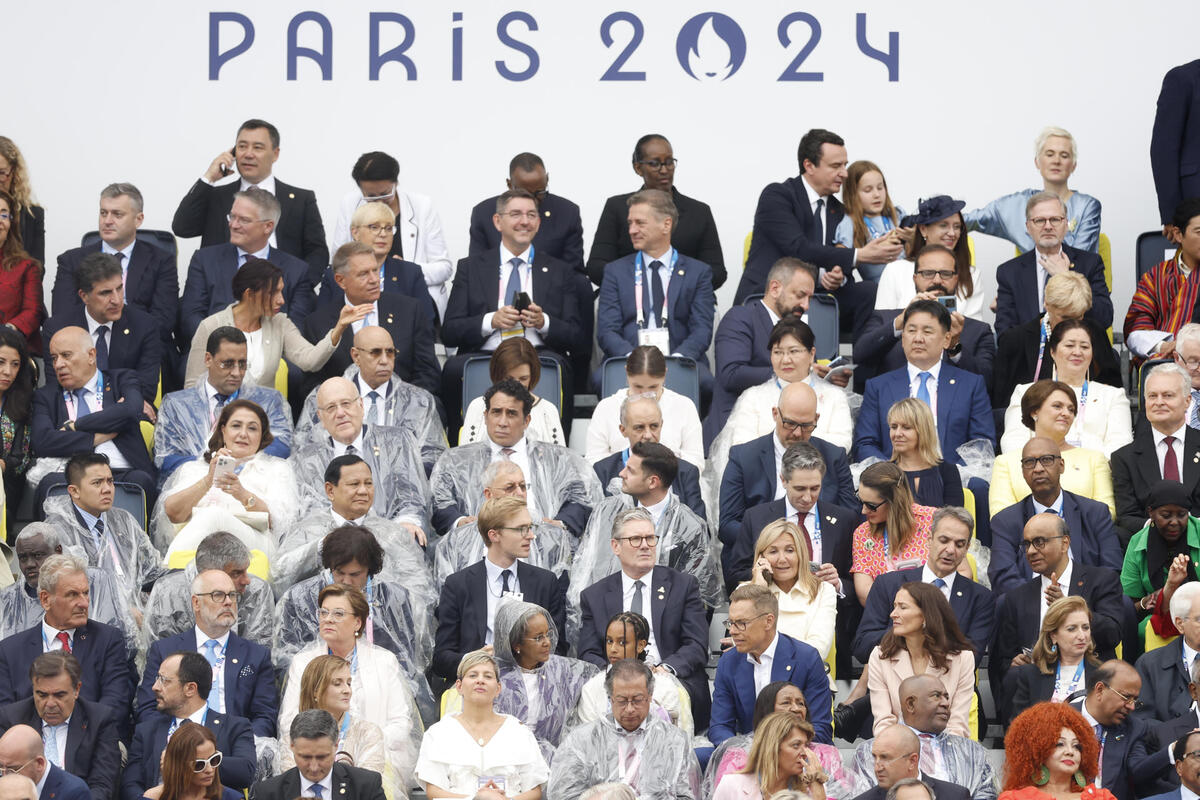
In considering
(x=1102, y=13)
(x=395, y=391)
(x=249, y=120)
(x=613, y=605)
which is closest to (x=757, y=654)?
(x=613, y=605)

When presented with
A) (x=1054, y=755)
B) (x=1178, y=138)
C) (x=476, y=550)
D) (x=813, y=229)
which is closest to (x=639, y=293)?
(x=813, y=229)

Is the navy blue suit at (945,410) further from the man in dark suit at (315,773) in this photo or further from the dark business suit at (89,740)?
the dark business suit at (89,740)

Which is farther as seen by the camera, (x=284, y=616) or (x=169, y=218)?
(x=169, y=218)

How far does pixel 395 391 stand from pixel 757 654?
2.74 meters

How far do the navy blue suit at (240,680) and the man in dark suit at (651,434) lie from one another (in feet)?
6.43

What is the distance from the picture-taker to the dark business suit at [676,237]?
12.6 m

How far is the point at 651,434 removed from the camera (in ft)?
34.9

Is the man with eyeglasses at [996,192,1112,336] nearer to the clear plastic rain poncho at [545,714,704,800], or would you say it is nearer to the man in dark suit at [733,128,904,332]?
the man in dark suit at [733,128,904,332]

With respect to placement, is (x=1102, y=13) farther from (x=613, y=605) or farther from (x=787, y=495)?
(x=613, y=605)

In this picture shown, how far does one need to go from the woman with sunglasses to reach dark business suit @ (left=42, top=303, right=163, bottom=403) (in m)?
3.20

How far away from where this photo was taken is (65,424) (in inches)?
439

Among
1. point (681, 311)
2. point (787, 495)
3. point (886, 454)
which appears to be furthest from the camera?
point (681, 311)

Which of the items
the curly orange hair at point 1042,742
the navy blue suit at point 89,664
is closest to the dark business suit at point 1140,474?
the curly orange hair at point 1042,742

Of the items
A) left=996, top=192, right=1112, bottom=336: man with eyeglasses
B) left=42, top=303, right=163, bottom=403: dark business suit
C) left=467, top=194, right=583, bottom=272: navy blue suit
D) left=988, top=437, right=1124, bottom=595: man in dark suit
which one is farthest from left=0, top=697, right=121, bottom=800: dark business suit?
left=996, top=192, right=1112, bottom=336: man with eyeglasses
